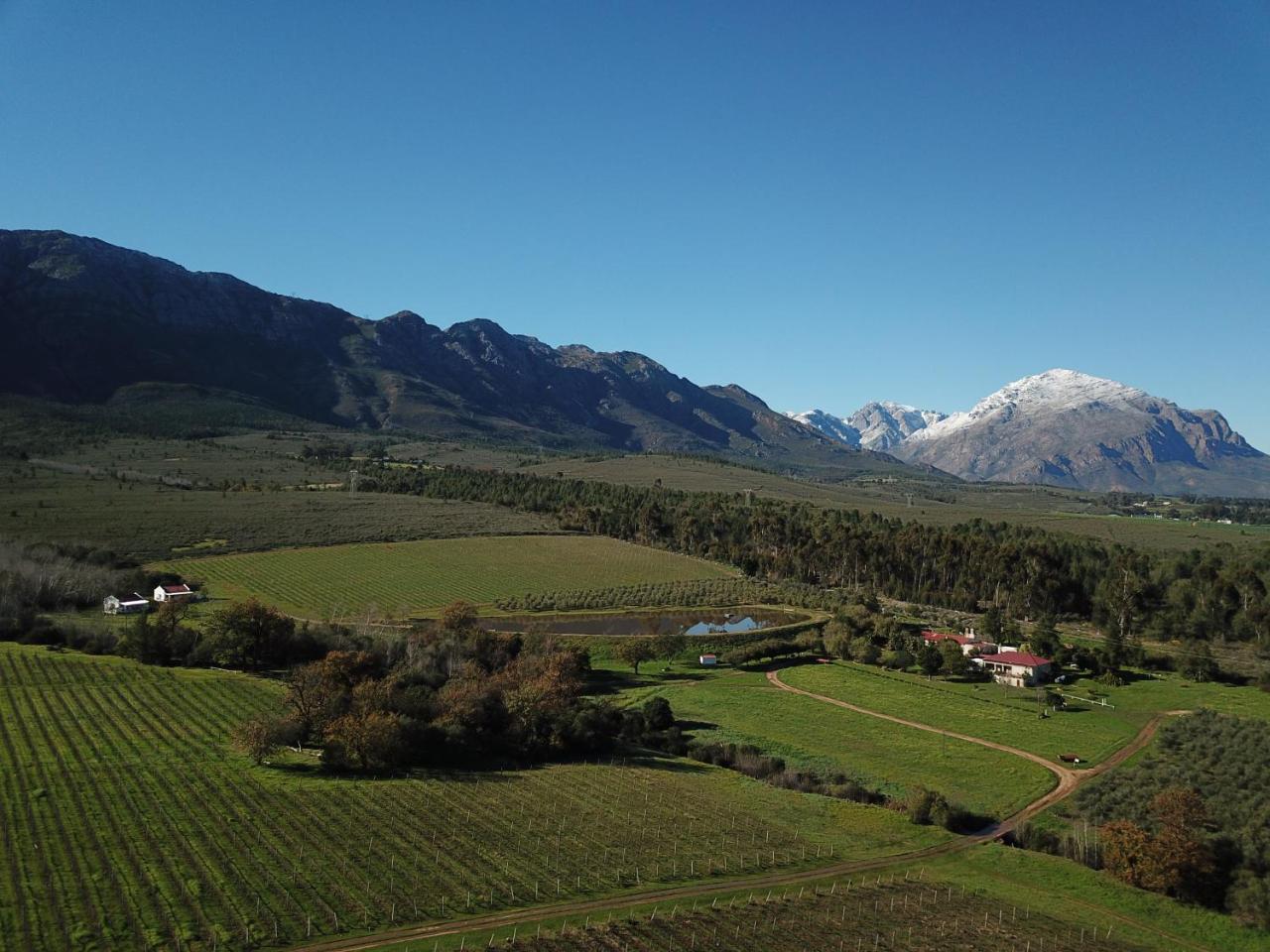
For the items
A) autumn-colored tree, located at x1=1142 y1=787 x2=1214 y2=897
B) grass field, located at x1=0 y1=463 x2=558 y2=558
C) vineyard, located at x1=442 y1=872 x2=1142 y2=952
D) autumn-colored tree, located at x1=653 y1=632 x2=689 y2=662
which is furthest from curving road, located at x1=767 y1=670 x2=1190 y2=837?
grass field, located at x1=0 y1=463 x2=558 y2=558

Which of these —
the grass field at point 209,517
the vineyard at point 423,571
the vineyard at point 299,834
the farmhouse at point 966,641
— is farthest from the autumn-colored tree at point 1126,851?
the grass field at point 209,517

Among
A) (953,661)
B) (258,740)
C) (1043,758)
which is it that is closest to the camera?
(258,740)

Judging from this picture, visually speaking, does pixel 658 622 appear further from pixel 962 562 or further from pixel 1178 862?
pixel 1178 862

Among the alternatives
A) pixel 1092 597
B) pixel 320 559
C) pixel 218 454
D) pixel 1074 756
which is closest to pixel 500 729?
pixel 1074 756

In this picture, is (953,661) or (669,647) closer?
(953,661)

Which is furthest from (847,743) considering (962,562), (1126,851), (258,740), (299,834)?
(962,562)

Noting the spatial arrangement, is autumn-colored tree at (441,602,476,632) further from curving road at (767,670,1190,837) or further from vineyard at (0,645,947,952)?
curving road at (767,670,1190,837)

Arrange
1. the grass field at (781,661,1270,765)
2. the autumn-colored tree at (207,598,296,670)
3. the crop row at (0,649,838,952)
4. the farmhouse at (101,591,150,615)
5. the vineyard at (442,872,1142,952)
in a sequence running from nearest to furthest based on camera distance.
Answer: the crop row at (0,649,838,952) → the vineyard at (442,872,1142,952) → the grass field at (781,661,1270,765) → the autumn-colored tree at (207,598,296,670) → the farmhouse at (101,591,150,615)
